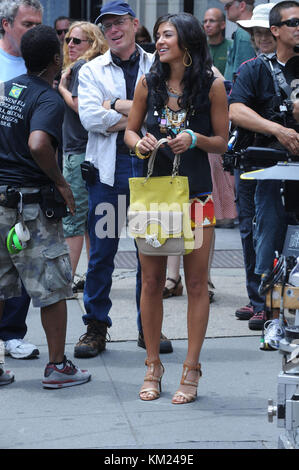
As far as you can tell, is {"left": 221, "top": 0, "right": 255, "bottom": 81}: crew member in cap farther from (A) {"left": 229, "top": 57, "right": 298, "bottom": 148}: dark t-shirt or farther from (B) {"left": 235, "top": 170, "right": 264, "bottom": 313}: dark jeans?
(A) {"left": 229, "top": 57, "right": 298, "bottom": 148}: dark t-shirt

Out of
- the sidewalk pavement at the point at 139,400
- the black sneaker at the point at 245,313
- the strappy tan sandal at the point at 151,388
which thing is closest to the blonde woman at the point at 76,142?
the sidewalk pavement at the point at 139,400

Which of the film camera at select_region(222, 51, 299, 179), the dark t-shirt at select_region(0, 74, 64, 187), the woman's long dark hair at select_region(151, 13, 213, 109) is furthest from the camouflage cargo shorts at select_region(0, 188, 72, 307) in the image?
the film camera at select_region(222, 51, 299, 179)

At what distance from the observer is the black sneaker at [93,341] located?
5477mm

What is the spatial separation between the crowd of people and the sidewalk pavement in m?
0.12

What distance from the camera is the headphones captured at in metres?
4.72

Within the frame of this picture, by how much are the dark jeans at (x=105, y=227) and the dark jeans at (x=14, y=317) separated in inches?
15.7

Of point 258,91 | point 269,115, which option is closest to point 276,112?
point 269,115

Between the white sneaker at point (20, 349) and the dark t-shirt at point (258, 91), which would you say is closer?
the white sneaker at point (20, 349)

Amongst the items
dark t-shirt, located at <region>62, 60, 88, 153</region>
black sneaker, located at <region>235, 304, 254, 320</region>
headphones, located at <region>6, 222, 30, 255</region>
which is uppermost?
dark t-shirt, located at <region>62, 60, 88, 153</region>

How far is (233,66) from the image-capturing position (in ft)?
30.0

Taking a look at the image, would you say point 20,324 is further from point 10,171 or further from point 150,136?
point 150,136

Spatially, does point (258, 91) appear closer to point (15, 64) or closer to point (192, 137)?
point (192, 137)

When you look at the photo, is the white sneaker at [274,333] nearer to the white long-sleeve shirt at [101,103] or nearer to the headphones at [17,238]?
the headphones at [17,238]

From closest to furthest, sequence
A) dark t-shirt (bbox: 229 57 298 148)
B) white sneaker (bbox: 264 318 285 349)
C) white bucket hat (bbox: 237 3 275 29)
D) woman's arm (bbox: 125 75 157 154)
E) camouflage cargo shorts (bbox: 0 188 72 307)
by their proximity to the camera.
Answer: white sneaker (bbox: 264 318 285 349) < woman's arm (bbox: 125 75 157 154) < camouflage cargo shorts (bbox: 0 188 72 307) < dark t-shirt (bbox: 229 57 298 148) < white bucket hat (bbox: 237 3 275 29)
